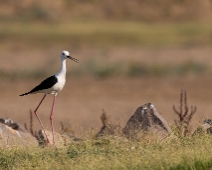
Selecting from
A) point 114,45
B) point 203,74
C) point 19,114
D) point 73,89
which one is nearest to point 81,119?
point 19,114

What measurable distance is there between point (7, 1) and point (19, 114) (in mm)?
31060

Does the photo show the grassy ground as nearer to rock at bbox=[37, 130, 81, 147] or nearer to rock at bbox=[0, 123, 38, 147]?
rock at bbox=[37, 130, 81, 147]

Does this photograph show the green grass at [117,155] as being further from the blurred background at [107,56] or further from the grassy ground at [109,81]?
the blurred background at [107,56]

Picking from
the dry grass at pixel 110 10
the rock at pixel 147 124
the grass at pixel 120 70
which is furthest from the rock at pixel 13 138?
the dry grass at pixel 110 10

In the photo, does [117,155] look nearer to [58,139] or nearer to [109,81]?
[58,139]

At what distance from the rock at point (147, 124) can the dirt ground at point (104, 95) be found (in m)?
5.99

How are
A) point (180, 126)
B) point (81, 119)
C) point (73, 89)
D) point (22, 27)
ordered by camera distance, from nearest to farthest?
point (180, 126), point (81, 119), point (73, 89), point (22, 27)

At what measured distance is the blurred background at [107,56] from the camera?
60.4 feet

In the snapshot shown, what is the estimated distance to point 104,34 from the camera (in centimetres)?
3375

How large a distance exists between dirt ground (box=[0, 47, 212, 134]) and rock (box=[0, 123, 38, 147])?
5.65 metres

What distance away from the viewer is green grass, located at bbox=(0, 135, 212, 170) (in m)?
6.79

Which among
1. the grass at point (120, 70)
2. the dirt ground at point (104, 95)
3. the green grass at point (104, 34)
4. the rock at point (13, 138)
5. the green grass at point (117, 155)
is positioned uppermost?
the green grass at point (104, 34)

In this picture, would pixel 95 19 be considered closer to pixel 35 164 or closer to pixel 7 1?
pixel 7 1

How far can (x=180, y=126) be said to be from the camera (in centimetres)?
823
